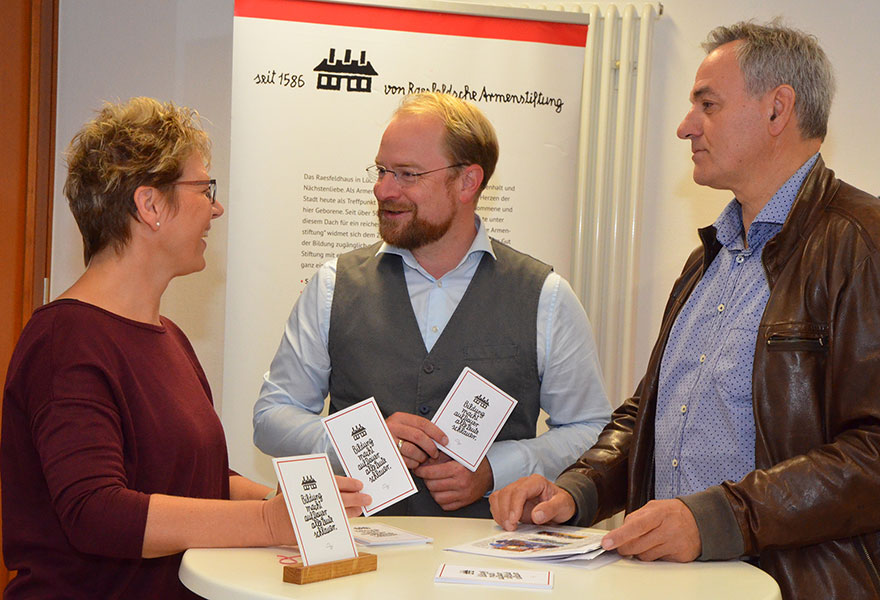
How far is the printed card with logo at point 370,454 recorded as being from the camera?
5.99 feet

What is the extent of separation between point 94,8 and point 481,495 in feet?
8.85

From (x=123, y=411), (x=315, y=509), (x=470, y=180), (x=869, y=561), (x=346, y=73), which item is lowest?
(x=869, y=561)

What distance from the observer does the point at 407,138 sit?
266 centimetres

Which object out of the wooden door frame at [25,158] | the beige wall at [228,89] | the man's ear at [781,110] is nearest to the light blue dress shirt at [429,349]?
the man's ear at [781,110]

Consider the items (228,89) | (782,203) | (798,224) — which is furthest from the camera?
(228,89)

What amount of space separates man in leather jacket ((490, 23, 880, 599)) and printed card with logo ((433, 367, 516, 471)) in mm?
164

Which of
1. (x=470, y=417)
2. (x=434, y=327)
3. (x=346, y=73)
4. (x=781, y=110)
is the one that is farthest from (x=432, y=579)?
(x=346, y=73)

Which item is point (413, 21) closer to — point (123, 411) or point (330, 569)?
point (123, 411)

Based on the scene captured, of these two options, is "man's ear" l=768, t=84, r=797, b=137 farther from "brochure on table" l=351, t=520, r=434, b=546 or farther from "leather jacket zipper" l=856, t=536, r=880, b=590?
"brochure on table" l=351, t=520, r=434, b=546

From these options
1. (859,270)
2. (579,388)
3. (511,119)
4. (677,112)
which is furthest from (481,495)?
(677,112)

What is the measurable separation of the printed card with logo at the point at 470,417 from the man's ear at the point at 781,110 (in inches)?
34.9

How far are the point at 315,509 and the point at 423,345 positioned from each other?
984mm

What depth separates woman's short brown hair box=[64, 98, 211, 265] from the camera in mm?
1972

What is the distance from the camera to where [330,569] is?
1.51 m
